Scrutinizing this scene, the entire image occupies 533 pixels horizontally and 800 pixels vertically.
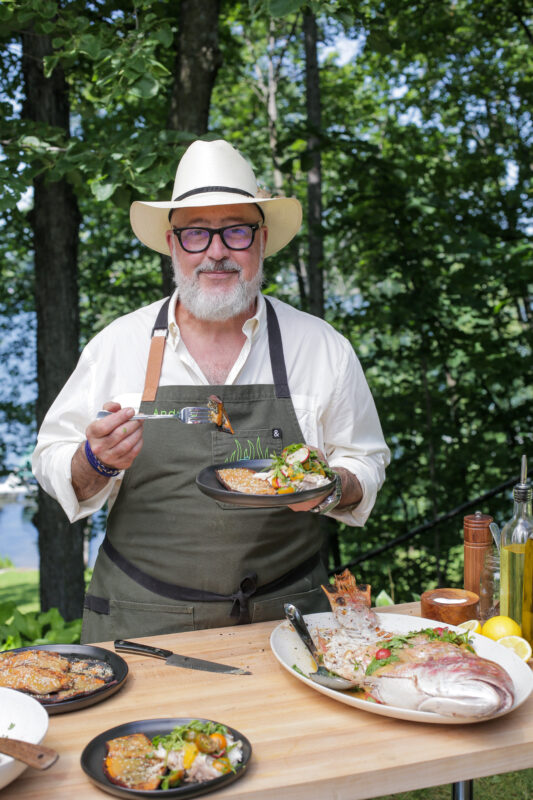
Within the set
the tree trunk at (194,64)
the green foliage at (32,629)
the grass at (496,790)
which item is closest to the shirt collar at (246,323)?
the tree trunk at (194,64)

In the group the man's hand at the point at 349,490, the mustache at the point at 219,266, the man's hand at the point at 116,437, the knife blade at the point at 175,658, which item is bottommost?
the knife blade at the point at 175,658

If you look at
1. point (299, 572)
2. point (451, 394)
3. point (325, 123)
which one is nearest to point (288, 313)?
point (299, 572)

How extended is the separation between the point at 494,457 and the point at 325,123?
4.79 meters

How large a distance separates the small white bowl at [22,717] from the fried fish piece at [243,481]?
706 millimetres

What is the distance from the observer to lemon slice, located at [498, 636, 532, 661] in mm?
1798

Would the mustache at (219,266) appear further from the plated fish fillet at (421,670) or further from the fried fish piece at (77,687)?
the fried fish piece at (77,687)

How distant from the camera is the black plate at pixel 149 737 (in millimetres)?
1260

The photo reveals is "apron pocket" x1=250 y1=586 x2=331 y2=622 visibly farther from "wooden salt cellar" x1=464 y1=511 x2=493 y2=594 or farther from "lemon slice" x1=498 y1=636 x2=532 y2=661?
"lemon slice" x1=498 y1=636 x2=532 y2=661

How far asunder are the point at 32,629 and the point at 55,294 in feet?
6.56

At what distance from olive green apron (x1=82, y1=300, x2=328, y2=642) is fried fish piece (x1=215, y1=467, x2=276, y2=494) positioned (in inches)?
9.8

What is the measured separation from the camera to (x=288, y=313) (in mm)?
2795

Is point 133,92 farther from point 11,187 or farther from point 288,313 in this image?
point 288,313

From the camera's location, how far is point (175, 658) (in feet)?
6.09

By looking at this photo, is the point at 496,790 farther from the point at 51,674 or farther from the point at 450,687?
the point at 51,674
